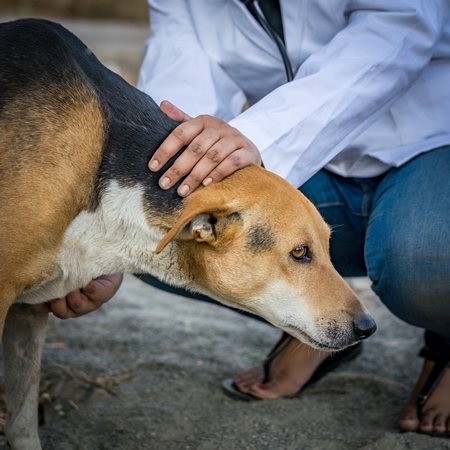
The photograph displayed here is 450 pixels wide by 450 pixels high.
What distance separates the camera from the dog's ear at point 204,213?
2615mm

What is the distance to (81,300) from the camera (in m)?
3.18

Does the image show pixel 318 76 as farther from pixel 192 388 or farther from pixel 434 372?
pixel 192 388

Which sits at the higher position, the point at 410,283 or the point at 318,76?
the point at 318,76

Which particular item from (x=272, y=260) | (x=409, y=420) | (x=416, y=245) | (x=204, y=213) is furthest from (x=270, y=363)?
(x=204, y=213)

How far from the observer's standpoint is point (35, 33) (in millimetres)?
2783

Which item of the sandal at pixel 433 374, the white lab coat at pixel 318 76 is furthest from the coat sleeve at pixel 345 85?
the sandal at pixel 433 374

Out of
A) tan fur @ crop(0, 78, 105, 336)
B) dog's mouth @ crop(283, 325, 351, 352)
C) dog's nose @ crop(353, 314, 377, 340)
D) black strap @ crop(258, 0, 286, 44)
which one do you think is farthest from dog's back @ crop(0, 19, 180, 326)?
black strap @ crop(258, 0, 286, 44)

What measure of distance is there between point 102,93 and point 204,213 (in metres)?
0.62

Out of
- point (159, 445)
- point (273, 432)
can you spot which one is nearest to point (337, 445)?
point (273, 432)

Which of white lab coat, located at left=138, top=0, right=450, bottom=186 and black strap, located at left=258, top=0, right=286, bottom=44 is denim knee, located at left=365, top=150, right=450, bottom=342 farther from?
black strap, located at left=258, top=0, right=286, bottom=44

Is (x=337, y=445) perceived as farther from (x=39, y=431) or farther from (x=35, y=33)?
(x=35, y=33)

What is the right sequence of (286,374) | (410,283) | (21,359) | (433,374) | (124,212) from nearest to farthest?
(124,212) < (21,359) < (410,283) < (433,374) < (286,374)

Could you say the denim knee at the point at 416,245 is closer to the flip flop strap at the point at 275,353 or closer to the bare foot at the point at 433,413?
the bare foot at the point at 433,413

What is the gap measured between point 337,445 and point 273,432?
0.30 meters
